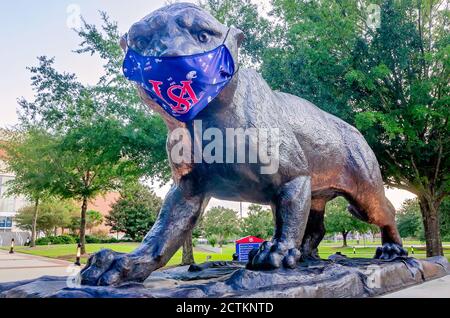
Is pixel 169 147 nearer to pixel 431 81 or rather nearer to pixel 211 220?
pixel 431 81

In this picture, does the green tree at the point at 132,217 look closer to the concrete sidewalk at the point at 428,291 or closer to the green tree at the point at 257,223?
the green tree at the point at 257,223

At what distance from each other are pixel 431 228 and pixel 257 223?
1489 cm

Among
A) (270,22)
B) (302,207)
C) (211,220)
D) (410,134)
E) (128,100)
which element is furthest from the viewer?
(211,220)

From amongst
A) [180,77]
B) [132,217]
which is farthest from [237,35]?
[132,217]

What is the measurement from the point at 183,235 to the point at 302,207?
2.63 feet

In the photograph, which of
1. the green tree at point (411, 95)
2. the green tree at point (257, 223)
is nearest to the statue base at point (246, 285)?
the green tree at point (411, 95)

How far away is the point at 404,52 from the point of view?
10.3 m

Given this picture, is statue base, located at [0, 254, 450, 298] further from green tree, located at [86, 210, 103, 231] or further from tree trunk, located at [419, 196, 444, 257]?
green tree, located at [86, 210, 103, 231]

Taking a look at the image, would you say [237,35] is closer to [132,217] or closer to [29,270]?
[29,270]

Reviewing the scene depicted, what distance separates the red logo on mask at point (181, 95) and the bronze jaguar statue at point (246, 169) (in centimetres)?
16

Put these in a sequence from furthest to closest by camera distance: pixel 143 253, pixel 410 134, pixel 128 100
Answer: pixel 128 100 → pixel 410 134 → pixel 143 253

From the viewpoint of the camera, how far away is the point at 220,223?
30969 millimetres
